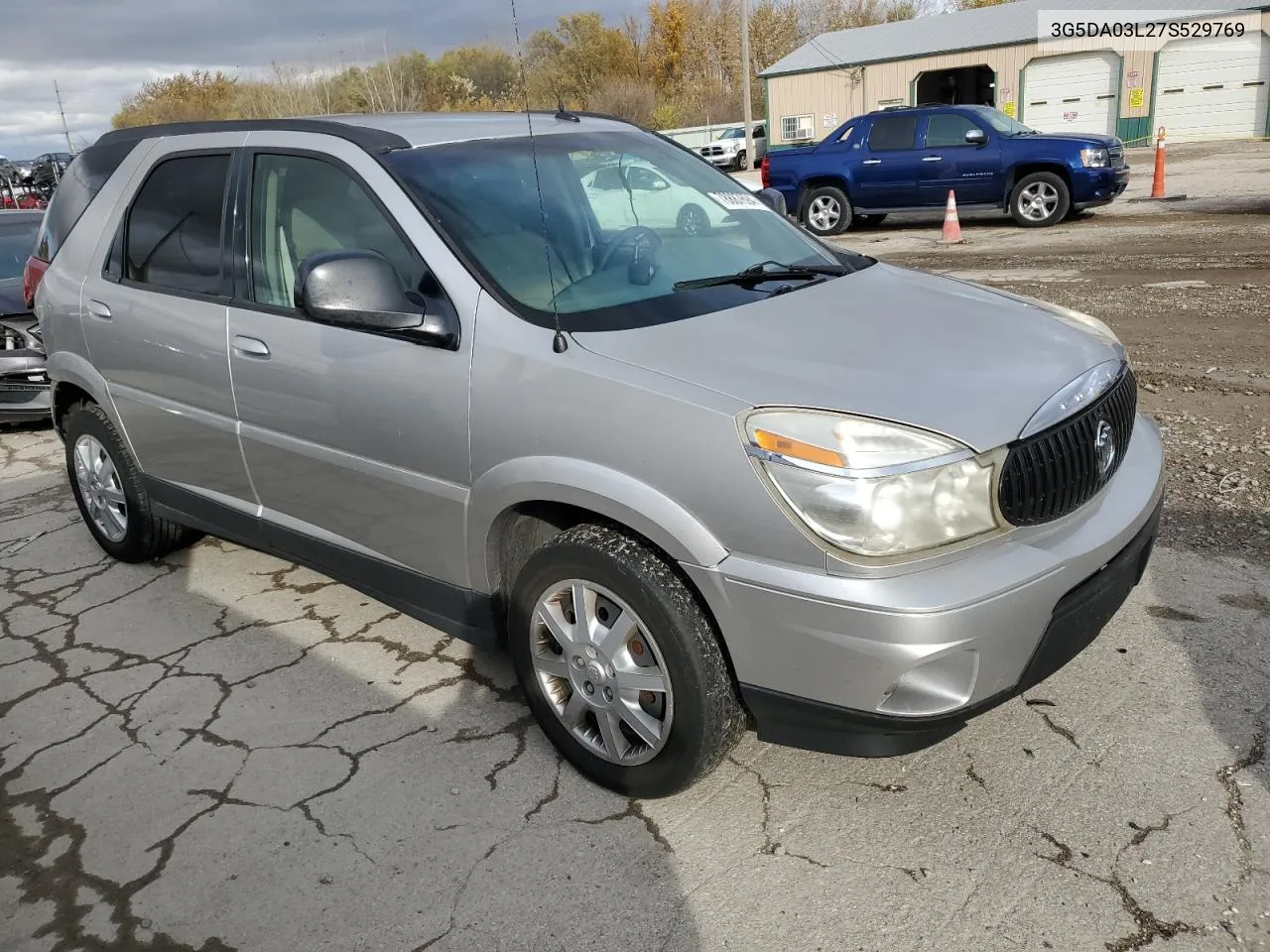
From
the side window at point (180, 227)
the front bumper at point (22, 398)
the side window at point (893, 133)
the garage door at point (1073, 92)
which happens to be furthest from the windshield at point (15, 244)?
the garage door at point (1073, 92)

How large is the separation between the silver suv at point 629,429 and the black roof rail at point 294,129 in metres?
0.02

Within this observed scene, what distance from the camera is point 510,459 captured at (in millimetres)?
2754

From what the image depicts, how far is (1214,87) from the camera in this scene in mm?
28500

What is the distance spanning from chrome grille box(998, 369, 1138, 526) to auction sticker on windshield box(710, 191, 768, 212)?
155 cm

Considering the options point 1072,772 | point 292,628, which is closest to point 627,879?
point 1072,772

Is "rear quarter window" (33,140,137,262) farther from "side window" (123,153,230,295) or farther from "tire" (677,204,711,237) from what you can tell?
"tire" (677,204,711,237)

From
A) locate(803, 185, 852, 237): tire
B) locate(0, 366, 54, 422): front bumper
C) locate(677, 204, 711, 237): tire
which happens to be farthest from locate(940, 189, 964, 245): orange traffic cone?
locate(677, 204, 711, 237): tire

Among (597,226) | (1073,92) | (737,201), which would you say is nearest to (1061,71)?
(1073,92)

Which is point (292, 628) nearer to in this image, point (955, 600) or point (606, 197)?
point (606, 197)

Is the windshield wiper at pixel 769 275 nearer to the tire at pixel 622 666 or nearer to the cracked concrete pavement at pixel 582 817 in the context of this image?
the tire at pixel 622 666

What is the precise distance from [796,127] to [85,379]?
33961mm

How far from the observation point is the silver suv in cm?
232

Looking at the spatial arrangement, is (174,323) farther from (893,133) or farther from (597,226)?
(893,133)

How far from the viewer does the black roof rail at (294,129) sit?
3.29 metres
